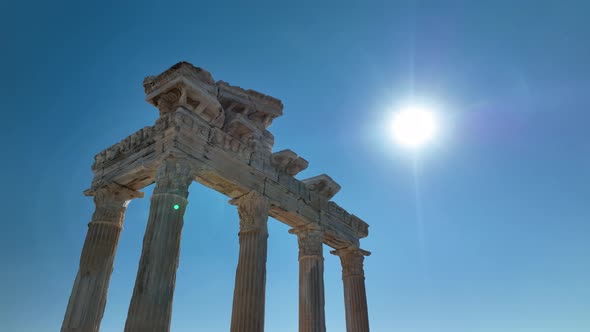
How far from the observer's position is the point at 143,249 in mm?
13625

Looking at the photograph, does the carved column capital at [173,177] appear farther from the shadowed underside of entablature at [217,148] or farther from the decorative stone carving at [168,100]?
the decorative stone carving at [168,100]

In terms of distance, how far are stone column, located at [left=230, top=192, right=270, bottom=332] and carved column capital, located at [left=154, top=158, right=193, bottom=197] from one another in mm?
3437

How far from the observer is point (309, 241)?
20.7 m

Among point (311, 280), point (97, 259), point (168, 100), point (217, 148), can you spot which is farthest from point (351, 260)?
point (168, 100)

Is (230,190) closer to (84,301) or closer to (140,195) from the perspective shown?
(140,195)

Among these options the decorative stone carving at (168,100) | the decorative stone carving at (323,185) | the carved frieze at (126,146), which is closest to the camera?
the carved frieze at (126,146)

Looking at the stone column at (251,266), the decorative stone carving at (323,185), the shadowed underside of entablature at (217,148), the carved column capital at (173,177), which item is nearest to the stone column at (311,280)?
the shadowed underside of entablature at (217,148)

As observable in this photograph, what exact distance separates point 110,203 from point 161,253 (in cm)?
499

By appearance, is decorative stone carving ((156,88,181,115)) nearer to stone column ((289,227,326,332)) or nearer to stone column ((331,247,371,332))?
stone column ((289,227,326,332))

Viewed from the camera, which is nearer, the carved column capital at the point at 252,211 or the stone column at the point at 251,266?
the stone column at the point at 251,266

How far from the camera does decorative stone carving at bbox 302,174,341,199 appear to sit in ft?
71.7

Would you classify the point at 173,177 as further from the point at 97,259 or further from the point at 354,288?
the point at 354,288

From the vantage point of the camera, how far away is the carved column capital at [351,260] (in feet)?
77.6

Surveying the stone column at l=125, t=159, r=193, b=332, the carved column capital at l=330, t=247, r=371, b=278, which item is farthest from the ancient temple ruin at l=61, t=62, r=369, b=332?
the carved column capital at l=330, t=247, r=371, b=278
